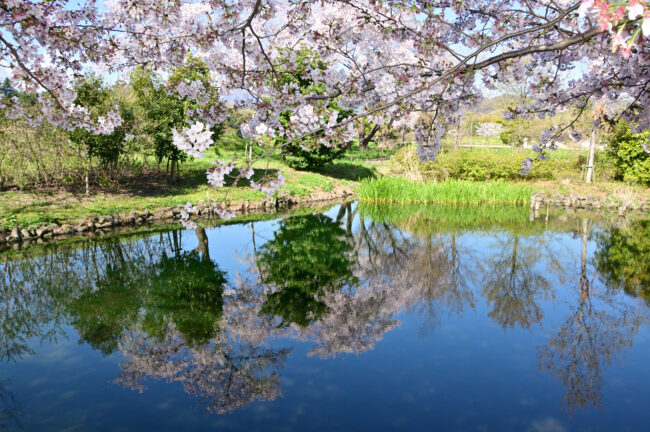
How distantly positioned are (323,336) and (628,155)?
44.5ft

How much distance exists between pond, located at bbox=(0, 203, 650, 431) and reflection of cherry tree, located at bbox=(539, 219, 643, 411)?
0.02 meters

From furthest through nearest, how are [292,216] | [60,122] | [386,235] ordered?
[292,216] → [386,235] → [60,122]

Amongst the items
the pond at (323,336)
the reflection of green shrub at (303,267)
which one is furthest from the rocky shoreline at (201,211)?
the reflection of green shrub at (303,267)

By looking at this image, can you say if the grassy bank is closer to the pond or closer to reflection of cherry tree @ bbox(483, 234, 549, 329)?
the pond

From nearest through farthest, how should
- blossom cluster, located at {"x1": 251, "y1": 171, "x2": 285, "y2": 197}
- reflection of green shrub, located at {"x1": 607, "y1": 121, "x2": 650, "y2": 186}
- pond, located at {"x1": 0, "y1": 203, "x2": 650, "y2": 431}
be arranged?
blossom cluster, located at {"x1": 251, "y1": 171, "x2": 285, "y2": 197} < pond, located at {"x1": 0, "y1": 203, "x2": 650, "y2": 431} < reflection of green shrub, located at {"x1": 607, "y1": 121, "x2": 650, "y2": 186}

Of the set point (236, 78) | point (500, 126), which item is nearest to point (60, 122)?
point (236, 78)

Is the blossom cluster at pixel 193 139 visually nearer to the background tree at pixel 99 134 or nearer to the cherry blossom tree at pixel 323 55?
the cherry blossom tree at pixel 323 55

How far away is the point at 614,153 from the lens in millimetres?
14383

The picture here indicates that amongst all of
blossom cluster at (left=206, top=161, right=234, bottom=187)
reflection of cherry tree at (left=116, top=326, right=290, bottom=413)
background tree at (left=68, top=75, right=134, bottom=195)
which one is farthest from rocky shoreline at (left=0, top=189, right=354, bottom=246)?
blossom cluster at (left=206, top=161, right=234, bottom=187)

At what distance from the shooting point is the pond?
319cm

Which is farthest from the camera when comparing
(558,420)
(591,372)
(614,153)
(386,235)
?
(614,153)

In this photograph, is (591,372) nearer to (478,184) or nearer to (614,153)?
(478,184)

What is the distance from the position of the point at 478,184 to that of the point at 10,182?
12.3 metres

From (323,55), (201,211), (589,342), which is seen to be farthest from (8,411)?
(201,211)
